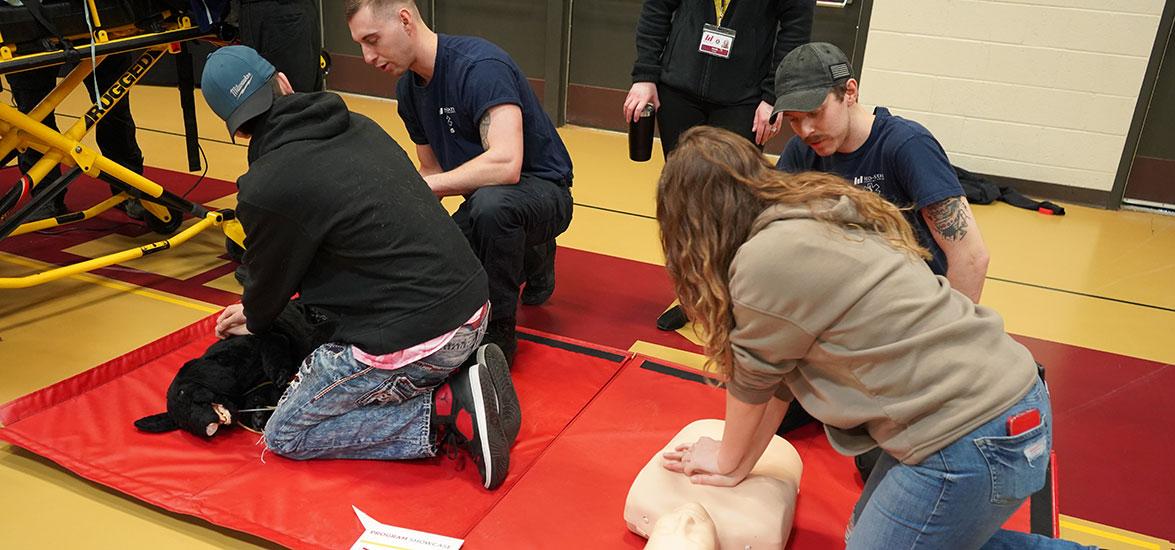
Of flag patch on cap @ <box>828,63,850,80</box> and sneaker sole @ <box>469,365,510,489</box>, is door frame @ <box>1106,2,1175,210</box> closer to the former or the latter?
flag patch on cap @ <box>828,63,850,80</box>

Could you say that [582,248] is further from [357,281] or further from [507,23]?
[507,23]

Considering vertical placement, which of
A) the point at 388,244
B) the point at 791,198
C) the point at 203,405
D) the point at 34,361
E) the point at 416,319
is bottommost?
the point at 34,361

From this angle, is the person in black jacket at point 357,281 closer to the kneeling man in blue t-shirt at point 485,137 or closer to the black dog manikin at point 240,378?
the black dog manikin at point 240,378

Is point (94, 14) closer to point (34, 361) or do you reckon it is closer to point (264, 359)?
point (34, 361)

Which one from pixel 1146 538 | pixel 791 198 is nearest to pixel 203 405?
pixel 791 198

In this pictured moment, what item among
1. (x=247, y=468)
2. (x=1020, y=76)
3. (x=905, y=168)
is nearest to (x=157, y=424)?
(x=247, y=468)

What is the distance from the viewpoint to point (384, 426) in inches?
97.8

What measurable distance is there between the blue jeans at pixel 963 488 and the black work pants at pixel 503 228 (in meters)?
1.52

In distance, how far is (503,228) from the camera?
2.95 meters

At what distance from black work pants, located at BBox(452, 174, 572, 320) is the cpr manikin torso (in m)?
0.95

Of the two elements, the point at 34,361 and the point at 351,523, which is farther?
the point at 34,361

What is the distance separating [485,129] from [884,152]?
→ 1.31 m

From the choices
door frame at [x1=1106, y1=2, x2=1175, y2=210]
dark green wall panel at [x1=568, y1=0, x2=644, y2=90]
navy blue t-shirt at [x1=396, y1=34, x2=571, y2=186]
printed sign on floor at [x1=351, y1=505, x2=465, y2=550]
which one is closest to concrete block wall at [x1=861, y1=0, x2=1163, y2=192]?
door frame at [x1=1106, y1=2, x2=1175, y2=210]

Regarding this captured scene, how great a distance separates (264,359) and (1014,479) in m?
2.03
